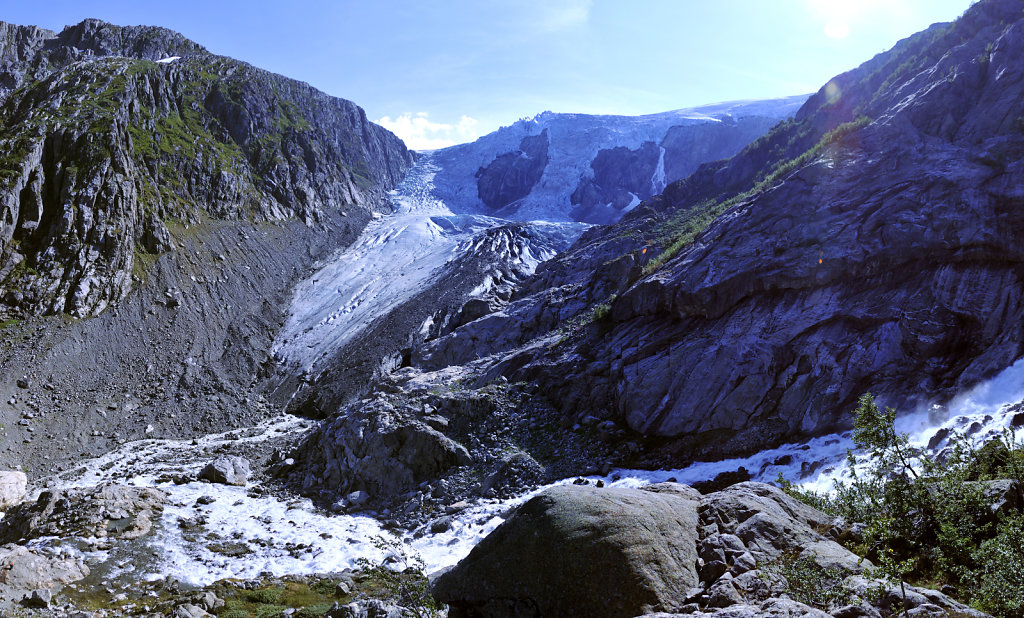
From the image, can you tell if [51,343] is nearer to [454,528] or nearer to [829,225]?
[454,528]

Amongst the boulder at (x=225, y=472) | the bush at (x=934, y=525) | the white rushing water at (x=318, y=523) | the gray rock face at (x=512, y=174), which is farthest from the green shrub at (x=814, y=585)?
the gray rock face at (x=512, y=174)

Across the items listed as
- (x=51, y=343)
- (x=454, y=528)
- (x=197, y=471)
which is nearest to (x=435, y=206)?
(x=51, y=343)

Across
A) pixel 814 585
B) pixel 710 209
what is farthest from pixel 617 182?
pixel 814 585

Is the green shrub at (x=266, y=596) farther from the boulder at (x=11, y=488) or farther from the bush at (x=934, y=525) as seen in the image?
the boulder at (x=11, y=488)

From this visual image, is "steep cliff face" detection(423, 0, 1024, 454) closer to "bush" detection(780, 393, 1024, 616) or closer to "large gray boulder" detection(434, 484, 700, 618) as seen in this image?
"bush" detection(780, 393, 1024, 616)

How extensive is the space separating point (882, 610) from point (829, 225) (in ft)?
86.9

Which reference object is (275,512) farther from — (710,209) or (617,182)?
(617,182)

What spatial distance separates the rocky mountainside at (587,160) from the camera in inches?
4845

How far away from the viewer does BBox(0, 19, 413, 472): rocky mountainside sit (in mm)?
43938

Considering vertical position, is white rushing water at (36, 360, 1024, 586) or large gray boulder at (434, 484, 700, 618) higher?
large gray boulder at (434, 484, 700, 618)

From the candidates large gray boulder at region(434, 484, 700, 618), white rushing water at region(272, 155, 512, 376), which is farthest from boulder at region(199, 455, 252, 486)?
large gray boulder at region(434, 484, 700, 618)

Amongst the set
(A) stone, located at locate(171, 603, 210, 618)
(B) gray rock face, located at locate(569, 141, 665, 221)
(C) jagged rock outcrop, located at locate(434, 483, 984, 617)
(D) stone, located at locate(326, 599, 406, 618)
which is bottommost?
(A) stone, located at locate(171, 603, 210, 618)

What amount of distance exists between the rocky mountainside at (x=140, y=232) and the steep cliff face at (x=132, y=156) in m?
0.22

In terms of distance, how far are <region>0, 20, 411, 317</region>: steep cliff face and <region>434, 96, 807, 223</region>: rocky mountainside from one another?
95.4 ft
